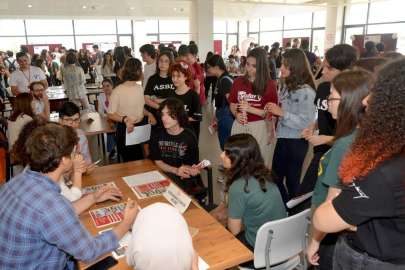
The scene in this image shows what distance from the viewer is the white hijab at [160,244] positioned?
0.96 meters

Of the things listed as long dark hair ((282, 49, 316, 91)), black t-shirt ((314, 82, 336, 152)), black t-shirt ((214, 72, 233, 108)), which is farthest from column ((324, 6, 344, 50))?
black t-shirt ((314, 82, 336, 152))

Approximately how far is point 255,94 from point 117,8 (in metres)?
12.0

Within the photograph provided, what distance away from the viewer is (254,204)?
189cm

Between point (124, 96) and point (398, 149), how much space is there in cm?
283

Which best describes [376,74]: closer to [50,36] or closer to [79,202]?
[79,202]

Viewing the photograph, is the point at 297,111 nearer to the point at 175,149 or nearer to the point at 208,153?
the point at 175,149

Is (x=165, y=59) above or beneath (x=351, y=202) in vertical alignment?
above

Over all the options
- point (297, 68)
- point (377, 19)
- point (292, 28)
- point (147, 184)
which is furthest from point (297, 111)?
point (292, 28)

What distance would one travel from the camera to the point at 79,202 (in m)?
Answer: 1.90

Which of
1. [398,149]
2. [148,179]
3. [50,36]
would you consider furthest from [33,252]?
[50,36]

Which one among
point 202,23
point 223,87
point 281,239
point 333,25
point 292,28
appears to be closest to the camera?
point 281,239

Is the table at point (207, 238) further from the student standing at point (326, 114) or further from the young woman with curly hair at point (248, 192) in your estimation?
the student standing at point (326, 114)

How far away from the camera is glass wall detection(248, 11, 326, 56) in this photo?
48.3 feet

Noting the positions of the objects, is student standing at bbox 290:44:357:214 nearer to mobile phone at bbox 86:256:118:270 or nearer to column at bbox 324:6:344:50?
mobile phone at bbox 86:256:118:270
